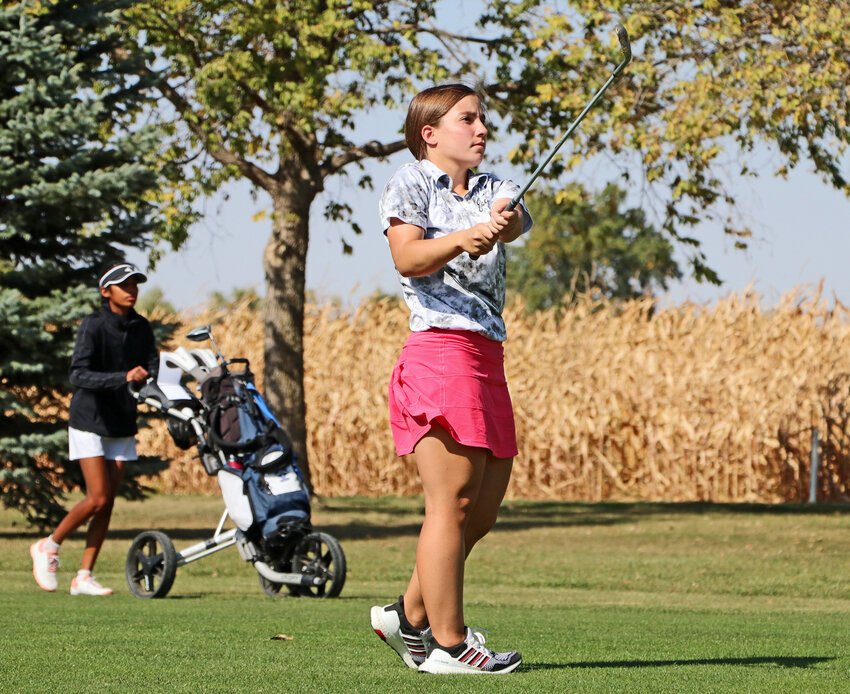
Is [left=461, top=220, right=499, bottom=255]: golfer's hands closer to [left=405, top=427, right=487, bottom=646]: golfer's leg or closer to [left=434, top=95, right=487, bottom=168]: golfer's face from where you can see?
[left=434, top=95, right=487, bottom=168]: golfer's face

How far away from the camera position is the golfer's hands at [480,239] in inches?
183

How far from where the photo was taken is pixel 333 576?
987 cm

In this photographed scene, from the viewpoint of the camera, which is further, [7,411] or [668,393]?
[668,393]

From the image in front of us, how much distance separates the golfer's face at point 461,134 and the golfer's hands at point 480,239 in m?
0.53

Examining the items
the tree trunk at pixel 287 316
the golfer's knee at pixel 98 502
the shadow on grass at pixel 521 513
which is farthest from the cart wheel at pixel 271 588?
the tree trunk at pixel 287 316

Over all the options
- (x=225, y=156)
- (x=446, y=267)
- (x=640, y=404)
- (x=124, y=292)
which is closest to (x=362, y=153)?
(x=225, y=156)

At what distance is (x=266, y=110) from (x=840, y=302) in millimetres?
10493

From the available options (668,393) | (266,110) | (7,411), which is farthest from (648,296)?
(7,411)

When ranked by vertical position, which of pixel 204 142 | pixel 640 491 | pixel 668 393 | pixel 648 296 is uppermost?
pixel 204 142

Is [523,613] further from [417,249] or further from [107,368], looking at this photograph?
[417,249]

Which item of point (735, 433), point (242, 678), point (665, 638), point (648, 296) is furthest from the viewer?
point (648, 296)

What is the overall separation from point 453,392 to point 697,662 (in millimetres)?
1529

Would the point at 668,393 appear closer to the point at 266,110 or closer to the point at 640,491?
the point at 640,491

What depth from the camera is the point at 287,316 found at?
21719 mm
